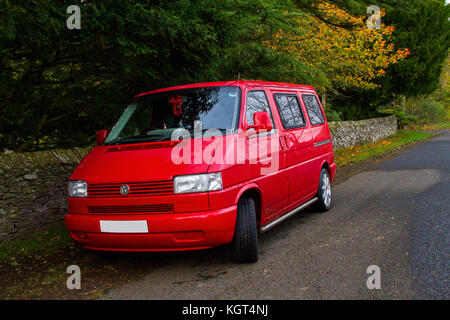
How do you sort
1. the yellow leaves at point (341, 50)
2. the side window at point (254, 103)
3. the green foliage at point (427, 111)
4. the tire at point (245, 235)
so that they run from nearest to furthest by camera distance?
the tire at point (245, 235) < the side window at point (254, 103) < the yellow leaves at point (341, 50) < the green foliage at point (427, 111)

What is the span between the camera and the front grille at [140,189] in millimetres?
4258

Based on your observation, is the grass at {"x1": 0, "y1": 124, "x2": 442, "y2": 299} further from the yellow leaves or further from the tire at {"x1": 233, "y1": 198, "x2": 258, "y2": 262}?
the yellow leaves

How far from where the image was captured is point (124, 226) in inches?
171

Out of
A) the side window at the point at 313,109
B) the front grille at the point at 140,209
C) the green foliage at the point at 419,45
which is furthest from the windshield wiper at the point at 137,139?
the green foliage at the point at 419,45

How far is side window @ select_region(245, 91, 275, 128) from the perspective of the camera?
5.19 meters

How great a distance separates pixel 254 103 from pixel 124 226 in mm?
2240

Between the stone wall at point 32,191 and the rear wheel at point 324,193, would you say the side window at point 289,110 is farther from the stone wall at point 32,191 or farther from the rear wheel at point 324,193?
the stone wall at point 32,191

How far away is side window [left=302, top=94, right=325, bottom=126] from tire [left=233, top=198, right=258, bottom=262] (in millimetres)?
2959

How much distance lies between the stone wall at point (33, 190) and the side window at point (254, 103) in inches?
126

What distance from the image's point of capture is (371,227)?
19.6ft

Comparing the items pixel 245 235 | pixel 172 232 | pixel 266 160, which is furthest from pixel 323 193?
pixel 172 232

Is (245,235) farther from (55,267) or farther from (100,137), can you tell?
(100,137)

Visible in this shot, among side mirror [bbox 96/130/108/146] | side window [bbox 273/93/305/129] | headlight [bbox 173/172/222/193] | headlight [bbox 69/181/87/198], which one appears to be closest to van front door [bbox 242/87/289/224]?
side window [bbox 273/93/305/129]
